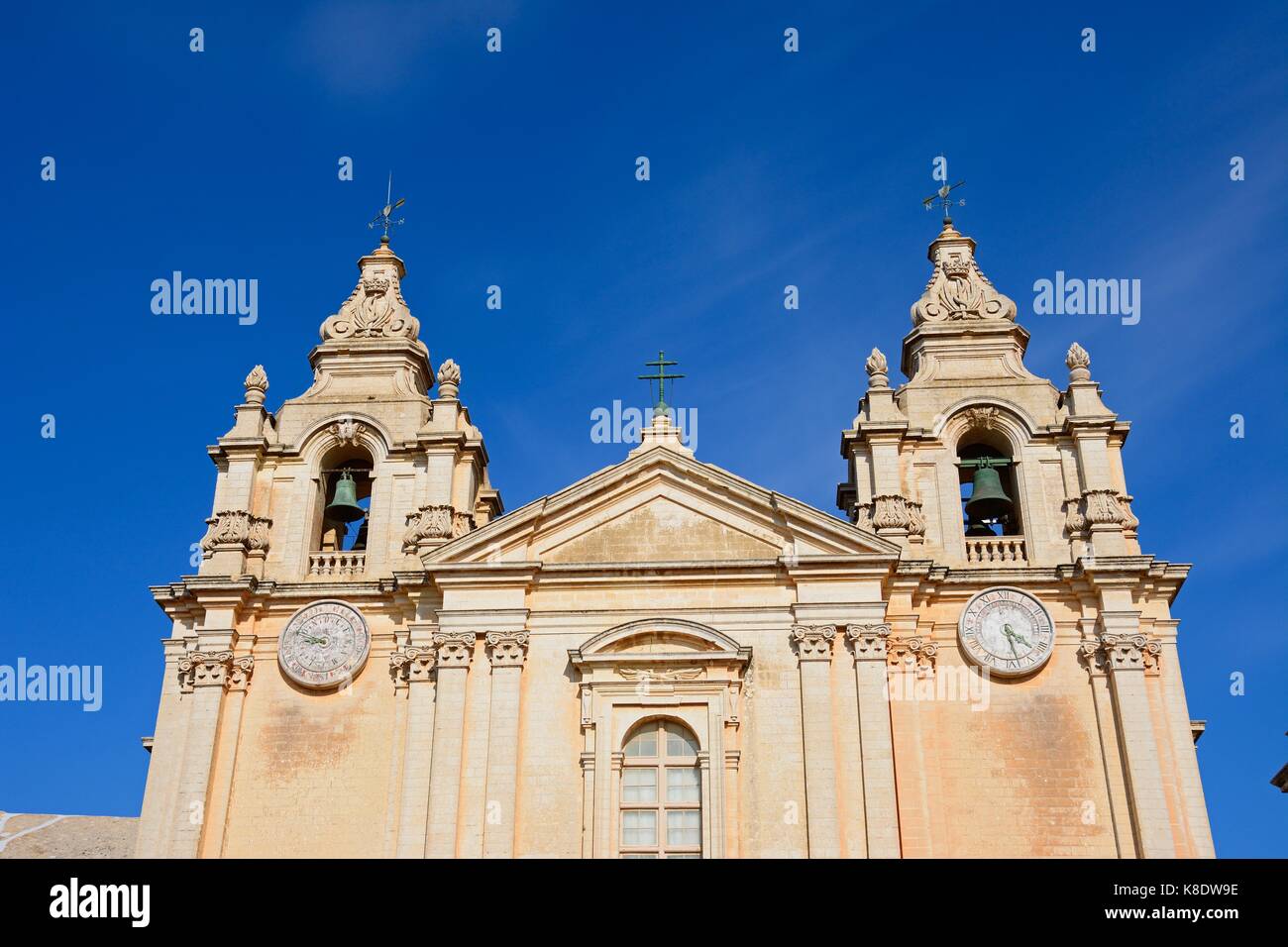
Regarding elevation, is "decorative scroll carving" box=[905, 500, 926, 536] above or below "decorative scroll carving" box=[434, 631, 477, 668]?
above

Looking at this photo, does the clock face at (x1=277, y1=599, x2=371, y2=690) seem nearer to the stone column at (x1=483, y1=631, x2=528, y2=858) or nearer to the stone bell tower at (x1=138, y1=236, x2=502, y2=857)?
the stone bell tower at (x1=138, y1=236, x2=502, y2=857)

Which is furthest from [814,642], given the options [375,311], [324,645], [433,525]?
[375,311]

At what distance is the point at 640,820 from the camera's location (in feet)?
82.6

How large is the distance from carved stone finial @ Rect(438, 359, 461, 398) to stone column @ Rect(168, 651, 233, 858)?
22.6ft

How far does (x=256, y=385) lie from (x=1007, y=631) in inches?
635

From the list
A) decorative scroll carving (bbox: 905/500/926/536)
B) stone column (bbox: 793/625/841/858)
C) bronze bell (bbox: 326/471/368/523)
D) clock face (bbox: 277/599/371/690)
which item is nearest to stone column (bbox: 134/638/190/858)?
clock face (bbox: 277/599/371/690)

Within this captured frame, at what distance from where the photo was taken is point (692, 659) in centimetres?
2595

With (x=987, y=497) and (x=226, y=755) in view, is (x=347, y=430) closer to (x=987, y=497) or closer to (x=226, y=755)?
(x=226, y=755)

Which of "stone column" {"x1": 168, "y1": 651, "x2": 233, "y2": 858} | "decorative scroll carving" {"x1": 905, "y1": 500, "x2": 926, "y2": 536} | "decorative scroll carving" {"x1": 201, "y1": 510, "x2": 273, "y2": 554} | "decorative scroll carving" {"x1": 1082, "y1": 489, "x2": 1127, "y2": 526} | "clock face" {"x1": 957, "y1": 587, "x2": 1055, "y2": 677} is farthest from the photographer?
"decorative scroll carving" {"x1": 201, "y1": 510, "x2": 273, "y2": 554}

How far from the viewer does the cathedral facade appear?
25.1 metres

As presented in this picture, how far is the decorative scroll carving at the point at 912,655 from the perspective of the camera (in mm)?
26703

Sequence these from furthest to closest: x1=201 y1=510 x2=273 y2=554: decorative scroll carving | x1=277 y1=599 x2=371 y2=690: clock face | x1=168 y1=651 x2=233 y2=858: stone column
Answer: x1=201 y1=510 x2=273 y2=554: decorative scroll carving < x1=277 y1=599 x2=371 y2=690: clock face < x1=168 y1=651 x2=233 y2=858: stone column

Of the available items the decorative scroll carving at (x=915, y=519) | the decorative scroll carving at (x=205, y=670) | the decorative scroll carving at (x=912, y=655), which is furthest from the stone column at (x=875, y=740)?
the decorative scroll carving at (x=205, y=670)
